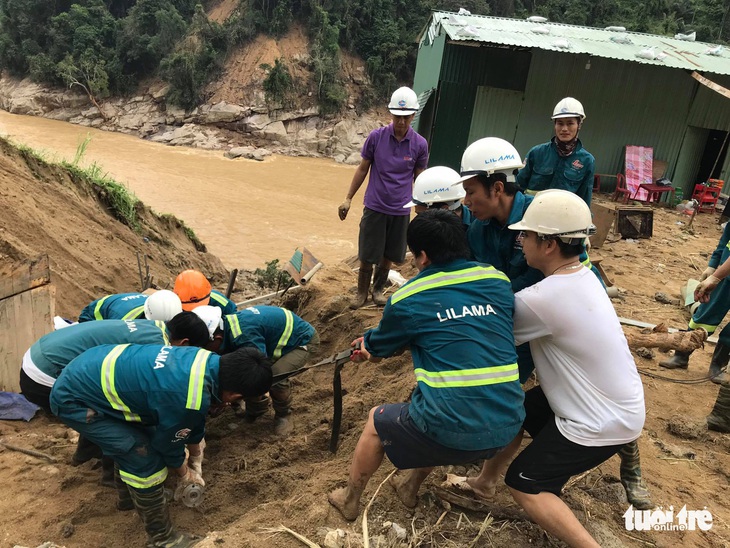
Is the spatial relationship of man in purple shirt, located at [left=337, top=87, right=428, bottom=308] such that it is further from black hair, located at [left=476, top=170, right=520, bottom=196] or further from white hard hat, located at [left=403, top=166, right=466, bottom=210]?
black hair, located at [left=476, top=170, right=520, bottom=196]

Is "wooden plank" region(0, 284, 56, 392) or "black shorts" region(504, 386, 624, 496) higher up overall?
"black shorts" region(504, 386, 624, 496)

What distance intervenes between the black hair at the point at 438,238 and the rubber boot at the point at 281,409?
6.59 ft

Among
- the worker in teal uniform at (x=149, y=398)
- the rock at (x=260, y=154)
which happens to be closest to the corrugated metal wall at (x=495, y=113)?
the worker in teal uniform at (x=149, y=398)

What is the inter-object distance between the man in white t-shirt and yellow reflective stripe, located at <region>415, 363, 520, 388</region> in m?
0.20

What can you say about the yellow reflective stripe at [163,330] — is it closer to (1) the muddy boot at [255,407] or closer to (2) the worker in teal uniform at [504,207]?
(1) the muddy boot at [255,407]

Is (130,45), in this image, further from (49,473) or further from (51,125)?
(49,473)

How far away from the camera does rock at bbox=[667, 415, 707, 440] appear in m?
3.36

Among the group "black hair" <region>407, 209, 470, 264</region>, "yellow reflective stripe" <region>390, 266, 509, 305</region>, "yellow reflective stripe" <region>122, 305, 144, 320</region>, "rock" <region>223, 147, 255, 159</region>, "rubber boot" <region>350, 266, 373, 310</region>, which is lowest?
"rock" <region>223, 147, 255, 159</region>

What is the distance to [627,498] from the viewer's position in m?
2.65

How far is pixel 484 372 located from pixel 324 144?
22683 millimetres

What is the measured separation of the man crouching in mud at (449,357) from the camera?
196 centimetres

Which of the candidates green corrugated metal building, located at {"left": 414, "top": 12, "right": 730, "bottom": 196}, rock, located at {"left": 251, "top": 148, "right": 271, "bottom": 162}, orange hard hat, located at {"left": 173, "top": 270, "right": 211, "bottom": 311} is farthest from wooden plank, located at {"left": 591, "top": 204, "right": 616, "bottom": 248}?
rock, located at {"left": 251, "top": 148, "right": 271, "bottom": 162}

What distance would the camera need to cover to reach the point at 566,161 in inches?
148

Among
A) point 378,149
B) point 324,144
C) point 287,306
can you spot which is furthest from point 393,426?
point 324,144
